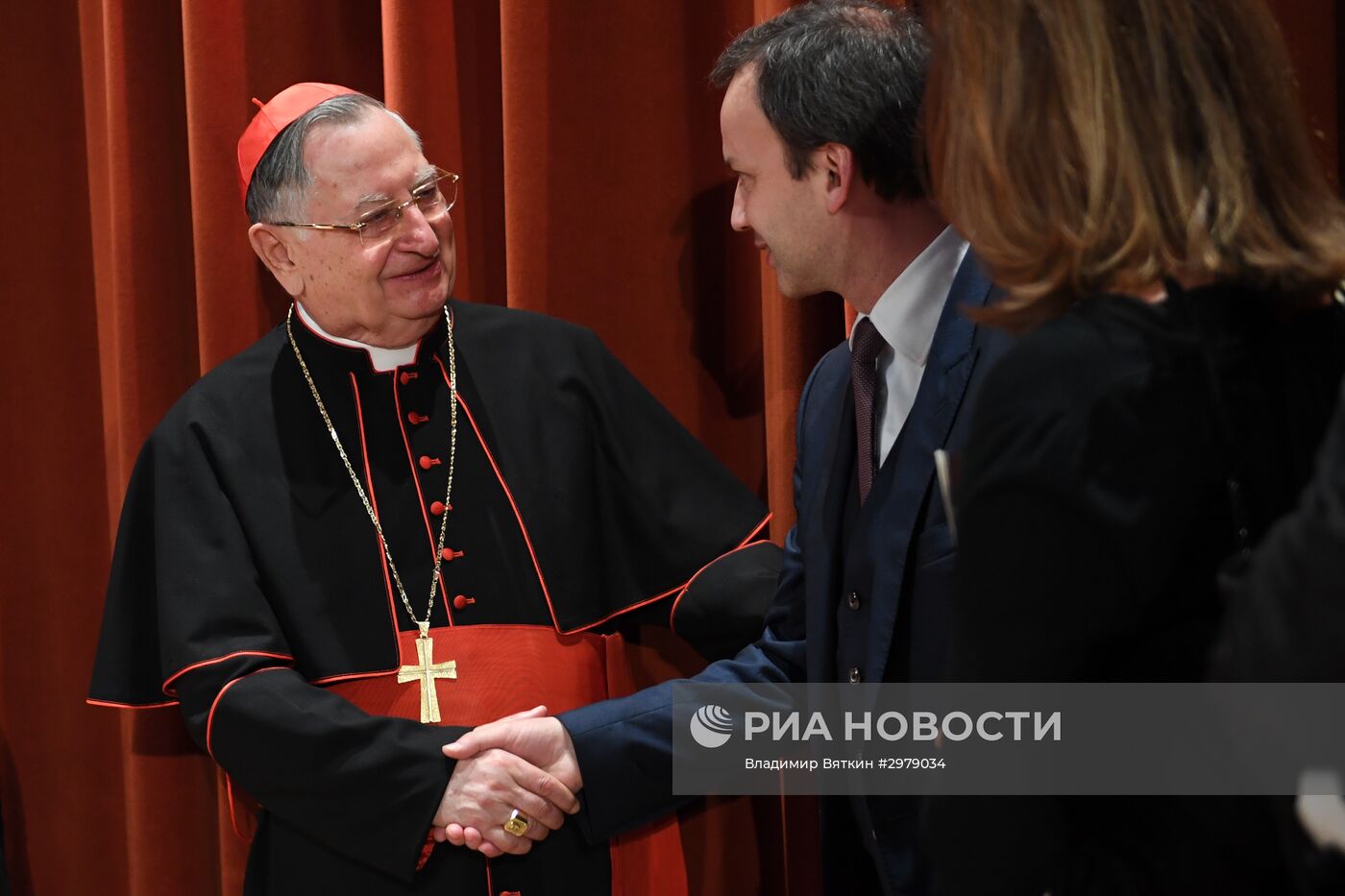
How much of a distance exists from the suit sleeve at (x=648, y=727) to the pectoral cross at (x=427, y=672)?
0.19 meters

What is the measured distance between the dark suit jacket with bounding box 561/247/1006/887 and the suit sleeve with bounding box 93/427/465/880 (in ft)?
0.79

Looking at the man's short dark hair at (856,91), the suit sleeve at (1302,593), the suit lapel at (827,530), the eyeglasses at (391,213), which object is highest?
the man's short dark hair at (856,91)

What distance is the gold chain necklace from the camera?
2041 mm

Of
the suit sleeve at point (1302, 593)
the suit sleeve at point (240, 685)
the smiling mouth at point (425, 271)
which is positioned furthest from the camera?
the smiling mouth at point (425, 271)

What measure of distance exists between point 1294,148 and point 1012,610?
1.42 feet

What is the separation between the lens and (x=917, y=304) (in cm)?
177

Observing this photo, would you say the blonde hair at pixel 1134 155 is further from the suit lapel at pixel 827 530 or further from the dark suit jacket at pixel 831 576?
the suit lapel at pixel 827 530

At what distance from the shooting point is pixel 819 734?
1.86m

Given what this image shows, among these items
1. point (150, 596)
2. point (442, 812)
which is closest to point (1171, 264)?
point (442, 812)

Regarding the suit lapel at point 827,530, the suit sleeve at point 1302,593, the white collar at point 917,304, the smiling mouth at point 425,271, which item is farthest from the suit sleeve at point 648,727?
the suit sleeve at point 1302,593

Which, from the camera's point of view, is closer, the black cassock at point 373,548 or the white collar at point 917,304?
the white collar at point 917,304

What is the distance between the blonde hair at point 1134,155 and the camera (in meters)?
1.05

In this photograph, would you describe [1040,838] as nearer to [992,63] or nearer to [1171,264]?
[1171,264]

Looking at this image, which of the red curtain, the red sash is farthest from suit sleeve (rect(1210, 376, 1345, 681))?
the red curtain
